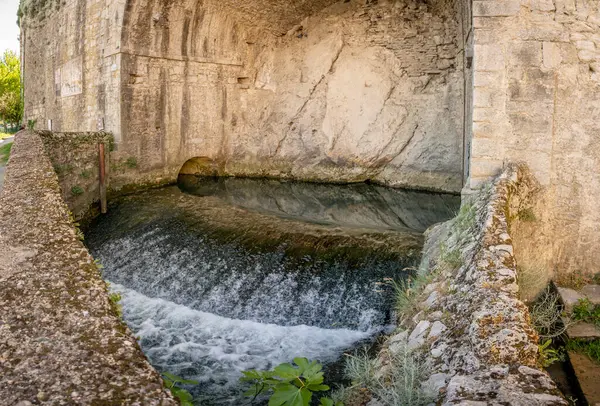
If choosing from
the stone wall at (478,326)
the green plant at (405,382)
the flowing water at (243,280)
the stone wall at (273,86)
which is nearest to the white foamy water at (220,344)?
the flowing water at (243,280)

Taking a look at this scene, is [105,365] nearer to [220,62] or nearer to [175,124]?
[175,124]

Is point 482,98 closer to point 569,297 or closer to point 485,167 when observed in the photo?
point 485,167

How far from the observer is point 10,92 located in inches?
1158

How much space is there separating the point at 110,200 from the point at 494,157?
6.60 metres

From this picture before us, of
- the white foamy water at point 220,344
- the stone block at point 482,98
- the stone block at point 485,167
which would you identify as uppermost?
the stone block at point 482,98

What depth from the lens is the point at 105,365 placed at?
153cm

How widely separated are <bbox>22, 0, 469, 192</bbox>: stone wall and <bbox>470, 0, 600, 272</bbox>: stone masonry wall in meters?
4.52

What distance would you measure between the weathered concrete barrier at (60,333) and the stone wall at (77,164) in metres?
5.21

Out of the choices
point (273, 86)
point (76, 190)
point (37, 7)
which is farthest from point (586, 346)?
point (37, 7)

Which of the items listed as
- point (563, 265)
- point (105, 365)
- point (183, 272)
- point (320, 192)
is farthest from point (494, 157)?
point (320, 192)

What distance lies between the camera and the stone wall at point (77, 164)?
7.63 metres

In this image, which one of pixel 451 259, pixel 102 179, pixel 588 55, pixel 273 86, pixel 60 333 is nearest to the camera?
pixel 60 333

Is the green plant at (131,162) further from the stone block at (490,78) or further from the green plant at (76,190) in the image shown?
the stone block at (490,78)

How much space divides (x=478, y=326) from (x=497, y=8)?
3.12 m
